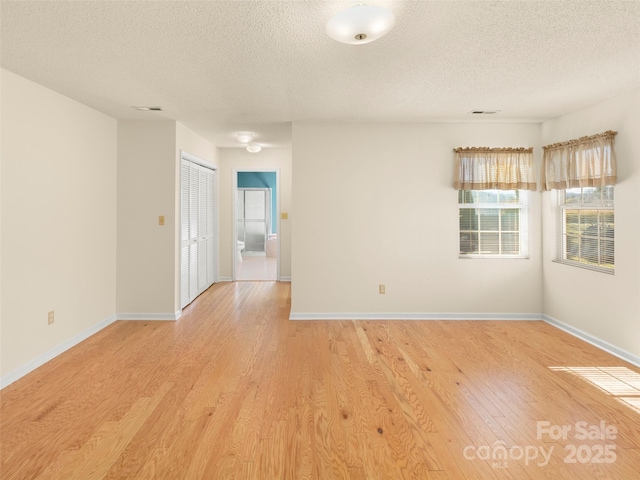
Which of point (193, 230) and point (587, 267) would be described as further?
point (193, 230)

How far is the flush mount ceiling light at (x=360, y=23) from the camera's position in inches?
75.1

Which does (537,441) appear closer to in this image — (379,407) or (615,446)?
(615,446)

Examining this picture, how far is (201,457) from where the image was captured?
1.98m

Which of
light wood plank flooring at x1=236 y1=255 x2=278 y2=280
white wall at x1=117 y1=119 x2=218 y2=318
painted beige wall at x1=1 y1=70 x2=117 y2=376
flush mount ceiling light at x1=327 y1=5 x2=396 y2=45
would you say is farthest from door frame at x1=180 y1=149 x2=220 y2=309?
flush mount ceiling light at x1=327 y1=5 x2=396 y2=45

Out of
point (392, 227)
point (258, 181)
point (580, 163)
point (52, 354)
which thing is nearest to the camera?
point (52, 354)

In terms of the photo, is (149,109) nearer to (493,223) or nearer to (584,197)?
(493,223)

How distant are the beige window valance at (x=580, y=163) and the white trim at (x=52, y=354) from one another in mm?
5346

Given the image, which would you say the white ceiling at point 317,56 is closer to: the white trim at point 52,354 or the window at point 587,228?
the window at point 587,228

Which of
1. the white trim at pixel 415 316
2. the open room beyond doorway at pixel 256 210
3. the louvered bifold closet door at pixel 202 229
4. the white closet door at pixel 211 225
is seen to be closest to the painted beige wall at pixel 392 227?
the white trim at pixel 415 316

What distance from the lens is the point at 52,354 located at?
11.0ft

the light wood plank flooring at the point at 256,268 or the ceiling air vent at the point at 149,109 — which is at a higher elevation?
the ceiling air vent at the point at 149,109

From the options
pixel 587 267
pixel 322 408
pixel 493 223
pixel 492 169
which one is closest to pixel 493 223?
pixel 493 223

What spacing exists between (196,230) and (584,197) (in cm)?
496

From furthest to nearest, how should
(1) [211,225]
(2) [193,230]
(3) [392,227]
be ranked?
(1) [211,225], (2) [193,230], (3) [392,227]
